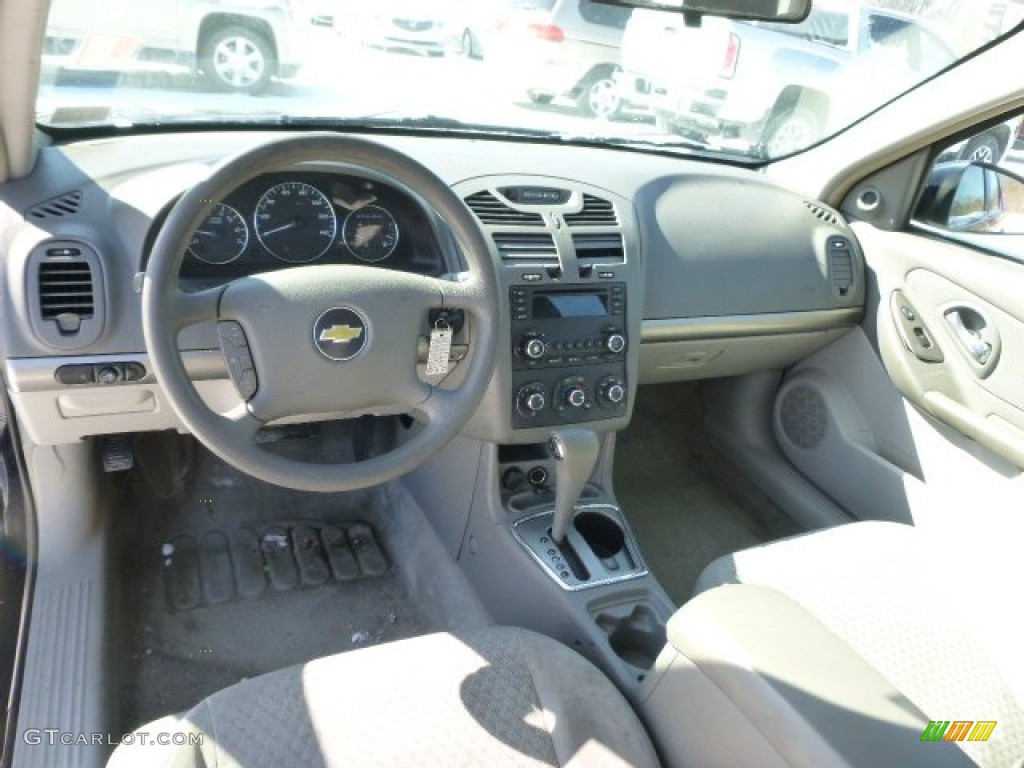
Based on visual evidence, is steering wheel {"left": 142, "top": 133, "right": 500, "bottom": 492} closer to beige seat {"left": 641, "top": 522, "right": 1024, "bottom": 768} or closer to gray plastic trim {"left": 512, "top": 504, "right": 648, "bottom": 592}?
beige seat {"left": 641, "top": 522, "right": 1024, "bottom": 768}

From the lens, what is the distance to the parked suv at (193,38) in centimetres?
184

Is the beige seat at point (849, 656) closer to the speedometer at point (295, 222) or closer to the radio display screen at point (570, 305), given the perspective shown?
the radio display screen at point (570, 305)

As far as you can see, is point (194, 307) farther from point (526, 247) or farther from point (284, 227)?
point (526, 247)

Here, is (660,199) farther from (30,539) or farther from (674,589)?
(30,539)

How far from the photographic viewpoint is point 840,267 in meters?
2.56

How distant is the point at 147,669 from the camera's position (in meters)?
2.20

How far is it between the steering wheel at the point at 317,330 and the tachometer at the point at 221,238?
0.32m

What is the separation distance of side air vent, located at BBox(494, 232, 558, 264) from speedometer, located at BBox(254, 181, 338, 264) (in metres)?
0.41

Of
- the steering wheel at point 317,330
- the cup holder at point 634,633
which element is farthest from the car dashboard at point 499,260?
the cup holder at point 634,633

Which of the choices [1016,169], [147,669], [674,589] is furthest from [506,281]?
[1016,169]

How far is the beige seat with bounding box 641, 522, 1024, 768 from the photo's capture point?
1.14 meters

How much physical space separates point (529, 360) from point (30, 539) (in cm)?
136

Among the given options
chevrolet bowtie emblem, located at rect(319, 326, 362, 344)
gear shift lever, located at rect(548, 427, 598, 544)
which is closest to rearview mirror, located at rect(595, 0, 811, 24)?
chevrolet bowtie emblem, located at rect(319, 326, 362, 344)

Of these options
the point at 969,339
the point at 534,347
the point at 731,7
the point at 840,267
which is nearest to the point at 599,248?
the point at 534,347
